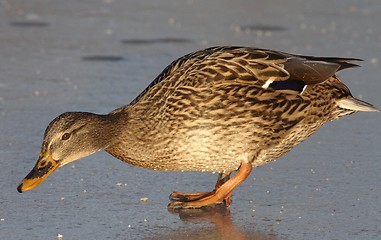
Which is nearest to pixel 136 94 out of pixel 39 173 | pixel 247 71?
pixel 247 71

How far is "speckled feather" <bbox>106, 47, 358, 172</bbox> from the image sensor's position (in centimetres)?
489

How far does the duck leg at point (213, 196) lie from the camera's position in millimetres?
4938

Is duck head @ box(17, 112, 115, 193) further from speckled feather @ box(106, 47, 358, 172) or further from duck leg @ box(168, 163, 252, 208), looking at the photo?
duck leg @ box(168, 163, 252, 208)

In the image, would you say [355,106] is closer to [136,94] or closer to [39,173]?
[39,173]

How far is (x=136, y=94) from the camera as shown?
699 cm

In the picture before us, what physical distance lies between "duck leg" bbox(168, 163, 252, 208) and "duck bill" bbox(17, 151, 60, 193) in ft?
2.16

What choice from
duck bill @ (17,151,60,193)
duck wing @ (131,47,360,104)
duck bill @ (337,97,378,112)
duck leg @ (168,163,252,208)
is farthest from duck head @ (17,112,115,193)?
duck bill @ (337,97,378,112)

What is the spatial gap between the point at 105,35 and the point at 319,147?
315cm

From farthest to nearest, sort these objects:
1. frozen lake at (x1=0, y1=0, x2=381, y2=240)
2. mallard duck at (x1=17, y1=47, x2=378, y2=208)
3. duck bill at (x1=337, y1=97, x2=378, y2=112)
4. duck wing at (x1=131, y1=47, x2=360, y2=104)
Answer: duck bill at (x1=337, y1=97, x2=378, y2=112) < duck wing at (x1=131, y1=47, x2=360, y2=104) < mallard duck at (x1=17, y1=47, x2=378, y2=208) < frozen lake at (x1=0, y1=0, x2=381, y2=240)

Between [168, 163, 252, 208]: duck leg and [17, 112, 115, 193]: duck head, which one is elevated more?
[17, 112, 115, 193]: duck head

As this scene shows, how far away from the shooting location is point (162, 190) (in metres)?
5.20

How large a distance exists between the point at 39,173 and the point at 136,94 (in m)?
2.33

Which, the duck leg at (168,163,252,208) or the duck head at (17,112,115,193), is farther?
the duck leg at (168,163,252,208)

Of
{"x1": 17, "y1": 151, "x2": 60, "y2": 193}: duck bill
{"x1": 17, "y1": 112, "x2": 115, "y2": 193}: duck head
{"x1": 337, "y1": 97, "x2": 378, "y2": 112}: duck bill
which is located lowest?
{"x1": 17, "y1": 151, "x2": 60, "y2": 193}: duck bill
